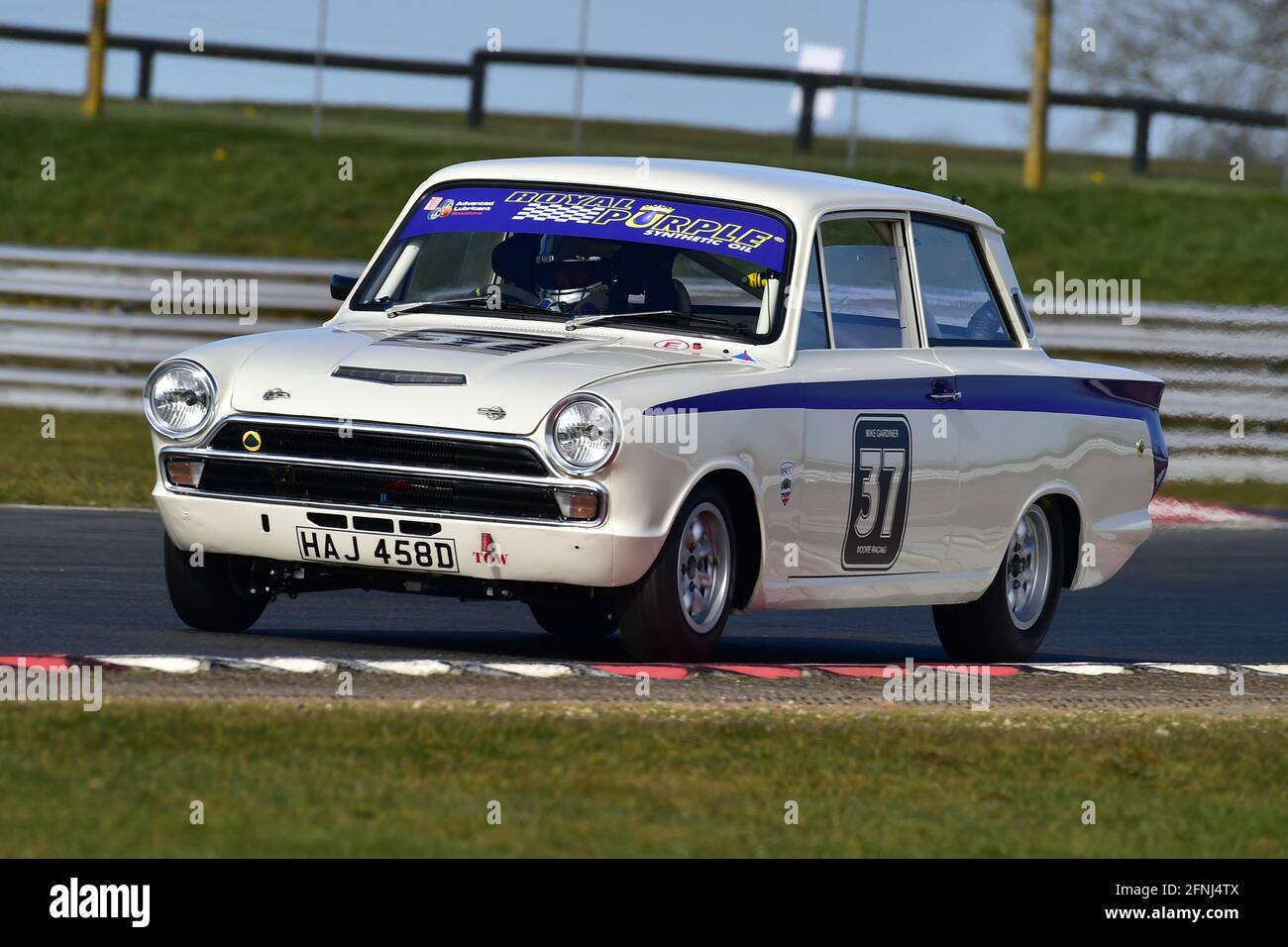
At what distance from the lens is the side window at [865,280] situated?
8688mm

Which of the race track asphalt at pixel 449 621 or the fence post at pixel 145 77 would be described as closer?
the race track asphalt at pixel 449 621

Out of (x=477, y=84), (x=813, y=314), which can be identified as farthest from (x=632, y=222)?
(x=477, y=84)

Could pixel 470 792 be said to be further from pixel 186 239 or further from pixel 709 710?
pixel 186 239

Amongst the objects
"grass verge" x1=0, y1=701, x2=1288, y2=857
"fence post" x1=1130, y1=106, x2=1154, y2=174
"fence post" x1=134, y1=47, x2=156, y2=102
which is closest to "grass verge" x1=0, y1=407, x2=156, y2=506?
"grass verge" x1=0, y1=701, x2=1288, y2=857

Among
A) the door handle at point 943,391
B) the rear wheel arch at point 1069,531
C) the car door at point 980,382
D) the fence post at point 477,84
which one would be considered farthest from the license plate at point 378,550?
the fence post at point 477,84

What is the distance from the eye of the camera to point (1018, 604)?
9555 millimetres

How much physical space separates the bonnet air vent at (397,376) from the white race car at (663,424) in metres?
0.01

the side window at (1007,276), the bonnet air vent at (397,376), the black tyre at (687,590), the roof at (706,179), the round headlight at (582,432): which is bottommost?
the black tyre at (687,590)

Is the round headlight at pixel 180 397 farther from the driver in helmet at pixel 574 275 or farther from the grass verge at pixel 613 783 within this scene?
the grass verge at pixel 613 783

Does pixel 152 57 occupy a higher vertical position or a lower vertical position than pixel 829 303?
higher
